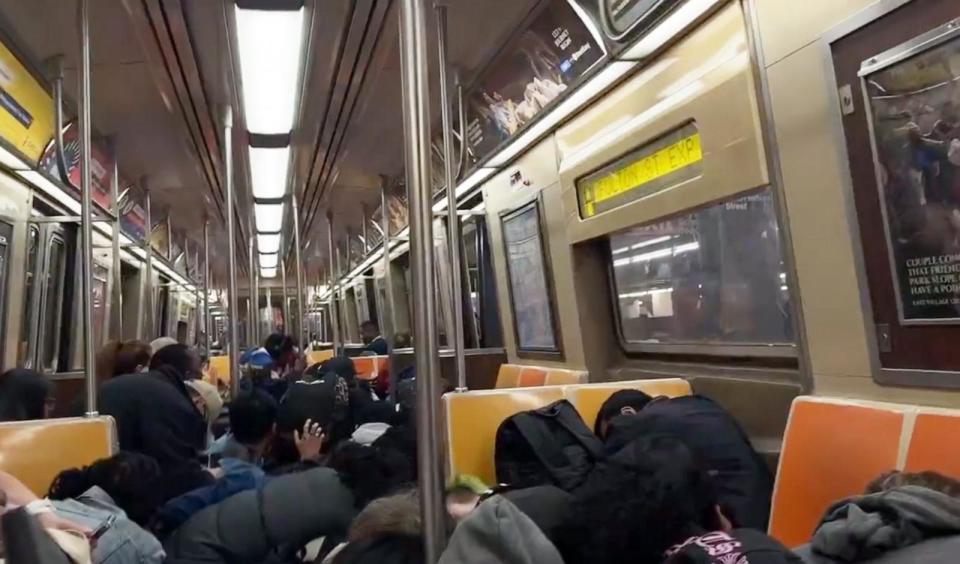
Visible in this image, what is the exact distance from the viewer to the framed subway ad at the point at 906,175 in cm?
222

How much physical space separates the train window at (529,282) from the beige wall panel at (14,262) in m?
2.90

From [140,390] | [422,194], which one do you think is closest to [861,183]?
[422,194]

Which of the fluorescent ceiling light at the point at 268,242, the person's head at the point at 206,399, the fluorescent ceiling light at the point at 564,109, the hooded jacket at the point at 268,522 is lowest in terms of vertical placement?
the hooded jacket at the point at 268,522

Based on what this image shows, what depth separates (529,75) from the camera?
475 centimetres

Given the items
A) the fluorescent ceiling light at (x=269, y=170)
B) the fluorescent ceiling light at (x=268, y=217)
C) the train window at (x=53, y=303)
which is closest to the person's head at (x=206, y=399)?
the train window at (x=53, y=303)

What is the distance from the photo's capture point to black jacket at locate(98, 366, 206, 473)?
136 inches

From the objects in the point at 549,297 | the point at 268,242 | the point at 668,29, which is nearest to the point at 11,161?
the point at 549,297

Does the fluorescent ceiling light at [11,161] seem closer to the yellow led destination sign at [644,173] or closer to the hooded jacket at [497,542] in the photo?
the yellow led destination sign at [644,173]

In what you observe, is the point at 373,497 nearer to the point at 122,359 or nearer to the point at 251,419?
the point at 251,419

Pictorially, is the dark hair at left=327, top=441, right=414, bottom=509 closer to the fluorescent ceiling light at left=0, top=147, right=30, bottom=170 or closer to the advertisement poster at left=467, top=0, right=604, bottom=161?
the advertisement poster at left=467, top=0, right=604, bottom=161

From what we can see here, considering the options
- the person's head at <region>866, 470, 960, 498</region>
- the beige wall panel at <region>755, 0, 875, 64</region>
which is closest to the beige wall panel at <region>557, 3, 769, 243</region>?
the beige wall panel at <region>755, 0, 875, 64</region>

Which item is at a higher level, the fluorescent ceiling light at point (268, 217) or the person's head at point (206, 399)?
the fluorescent ceiling light at point (268, 217)

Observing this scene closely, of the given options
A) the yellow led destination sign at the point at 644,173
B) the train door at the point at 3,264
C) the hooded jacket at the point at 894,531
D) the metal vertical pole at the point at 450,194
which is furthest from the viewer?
the train door at the point at 3,264

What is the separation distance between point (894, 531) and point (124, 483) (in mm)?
1958
